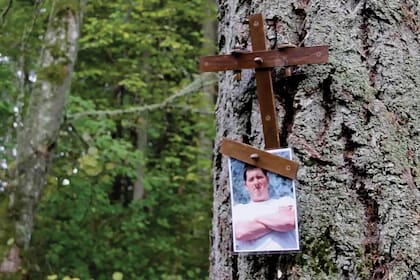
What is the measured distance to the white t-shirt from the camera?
1.03 metres

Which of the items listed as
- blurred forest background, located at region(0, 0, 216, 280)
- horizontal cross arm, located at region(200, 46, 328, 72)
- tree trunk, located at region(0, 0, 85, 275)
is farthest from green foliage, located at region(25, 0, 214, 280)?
horizontal cross arm, located at region(200, 46, 328, 72)

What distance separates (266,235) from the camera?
1042 mm

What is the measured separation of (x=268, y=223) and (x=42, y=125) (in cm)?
377

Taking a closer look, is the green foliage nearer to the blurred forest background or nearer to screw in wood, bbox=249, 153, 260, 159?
the blurred forest background

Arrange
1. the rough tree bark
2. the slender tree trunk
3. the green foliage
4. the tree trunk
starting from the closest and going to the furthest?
1. the rough tree bark
2. the tree trunk
3. the green foliage
4. the slender tree trunk

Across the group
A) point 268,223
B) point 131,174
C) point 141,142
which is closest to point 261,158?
point 268,223

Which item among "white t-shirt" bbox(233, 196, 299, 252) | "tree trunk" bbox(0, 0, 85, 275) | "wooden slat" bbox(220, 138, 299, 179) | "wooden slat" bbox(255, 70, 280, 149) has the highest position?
"tree trunk" bbox(0, 0, 85, 275)

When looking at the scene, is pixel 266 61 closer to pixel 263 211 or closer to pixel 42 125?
pixel 263 211

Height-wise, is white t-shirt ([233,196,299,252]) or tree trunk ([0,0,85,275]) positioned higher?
tree trunk ([0,0,85,275])

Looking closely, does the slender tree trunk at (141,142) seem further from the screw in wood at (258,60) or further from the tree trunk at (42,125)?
the screw in wood at (258,60)

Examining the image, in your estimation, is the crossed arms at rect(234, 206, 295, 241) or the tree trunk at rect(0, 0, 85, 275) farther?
the tree trunk at rect(0, 0, 85, 275)

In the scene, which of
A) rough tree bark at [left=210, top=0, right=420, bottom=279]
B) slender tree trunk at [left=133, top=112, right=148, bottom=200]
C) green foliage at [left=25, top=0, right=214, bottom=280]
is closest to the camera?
rough tree bark at [left=210, top=0, right=420, bottom=279]

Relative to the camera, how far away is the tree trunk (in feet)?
14.7

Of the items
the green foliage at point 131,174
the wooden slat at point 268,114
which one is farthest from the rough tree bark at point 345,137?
the green foliage at point 131,174
